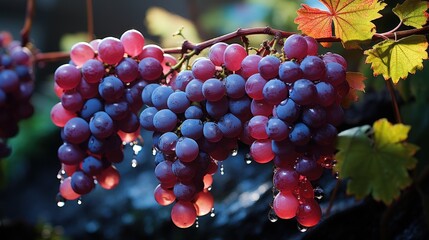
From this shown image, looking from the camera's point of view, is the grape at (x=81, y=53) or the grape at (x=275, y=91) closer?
the grape at (x=275, y=91)

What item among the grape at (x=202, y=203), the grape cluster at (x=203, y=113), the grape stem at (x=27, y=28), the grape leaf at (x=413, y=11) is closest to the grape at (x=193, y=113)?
the grape cluster at (x=203, y=113)

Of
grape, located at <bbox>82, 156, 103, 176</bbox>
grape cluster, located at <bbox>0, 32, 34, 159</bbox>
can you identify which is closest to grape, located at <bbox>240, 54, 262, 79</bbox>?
grape, located at <bbox>82, 156, 103, 176</bbox>

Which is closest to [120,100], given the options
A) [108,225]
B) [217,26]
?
[108,225]

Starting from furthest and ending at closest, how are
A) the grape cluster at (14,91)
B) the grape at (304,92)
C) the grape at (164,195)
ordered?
1. the grape cluster at (14,91)
2. the grape at (164,195)
3. the grape at (304,92)

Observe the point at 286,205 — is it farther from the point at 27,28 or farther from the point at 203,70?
Result: the point at 27,28

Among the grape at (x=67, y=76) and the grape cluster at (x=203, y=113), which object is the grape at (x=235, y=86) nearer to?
the grape cluster at (x=203, y=113)

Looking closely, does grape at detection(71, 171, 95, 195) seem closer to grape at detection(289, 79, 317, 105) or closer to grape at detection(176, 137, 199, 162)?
grape at detection(176, 137, 199, 162)
